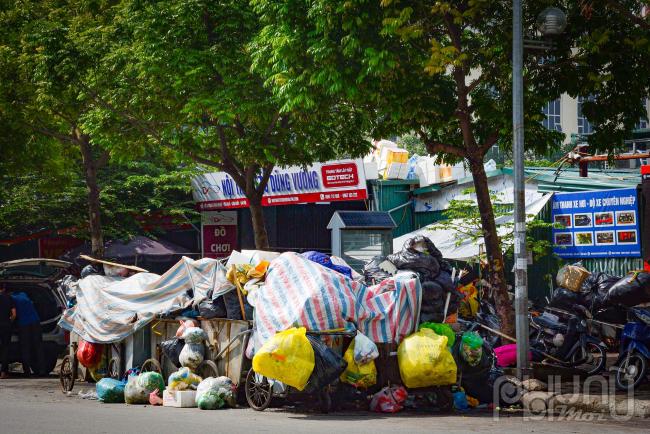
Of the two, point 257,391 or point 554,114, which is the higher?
point 554,114

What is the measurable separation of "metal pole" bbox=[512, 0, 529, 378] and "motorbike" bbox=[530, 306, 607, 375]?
2.10 m

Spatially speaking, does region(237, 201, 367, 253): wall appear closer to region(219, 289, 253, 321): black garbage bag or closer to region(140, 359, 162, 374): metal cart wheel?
region(140, 359, 162, 374): metal cart wheel

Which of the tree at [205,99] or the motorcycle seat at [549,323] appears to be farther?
the tree at [205,99]

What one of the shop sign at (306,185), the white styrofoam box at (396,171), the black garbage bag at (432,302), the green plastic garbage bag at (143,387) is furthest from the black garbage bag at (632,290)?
the white styrofoam box at (396,171)

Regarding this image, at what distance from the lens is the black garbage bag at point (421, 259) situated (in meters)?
13.1

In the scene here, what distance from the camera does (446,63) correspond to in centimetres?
1444

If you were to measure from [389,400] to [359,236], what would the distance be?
12.4m

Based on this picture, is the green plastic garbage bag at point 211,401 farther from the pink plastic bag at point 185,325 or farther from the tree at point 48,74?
the tree at point 48,74

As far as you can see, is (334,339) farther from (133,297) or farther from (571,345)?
(571,345)

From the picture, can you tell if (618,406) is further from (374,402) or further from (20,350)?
(20,350)

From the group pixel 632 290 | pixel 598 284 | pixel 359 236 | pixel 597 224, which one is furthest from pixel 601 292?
pixel 359 236

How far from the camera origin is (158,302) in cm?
1449

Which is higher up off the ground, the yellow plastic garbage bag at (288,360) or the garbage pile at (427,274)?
the garbage pile at (427,274)

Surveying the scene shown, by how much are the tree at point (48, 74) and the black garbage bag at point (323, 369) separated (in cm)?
1048
